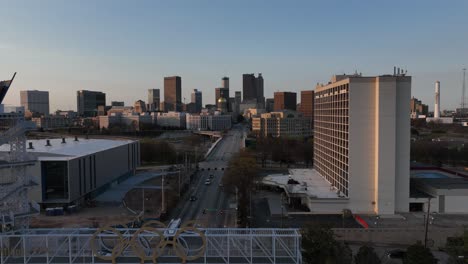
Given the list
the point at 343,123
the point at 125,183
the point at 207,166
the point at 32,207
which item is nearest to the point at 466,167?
the point at 343,123

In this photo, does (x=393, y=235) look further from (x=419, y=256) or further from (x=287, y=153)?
(x=287, y=153)

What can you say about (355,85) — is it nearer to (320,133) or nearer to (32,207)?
(320,133)

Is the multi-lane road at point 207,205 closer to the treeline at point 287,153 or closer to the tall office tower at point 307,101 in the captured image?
the treeline at point 287,153

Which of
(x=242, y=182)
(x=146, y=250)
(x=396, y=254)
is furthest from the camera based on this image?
(x=242, y=182)

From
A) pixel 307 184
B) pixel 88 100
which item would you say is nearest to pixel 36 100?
pixel 88 100

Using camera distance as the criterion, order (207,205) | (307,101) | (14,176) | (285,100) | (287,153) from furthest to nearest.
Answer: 1. (285,100)
2. (307,101)
3. (287,153)
4. (207,205)
5. (14,176)

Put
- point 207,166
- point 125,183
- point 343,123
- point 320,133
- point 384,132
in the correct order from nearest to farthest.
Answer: point 384,132
point 343,123
point 320,133
point 125,183
point 207,166
